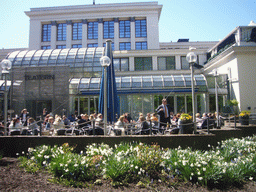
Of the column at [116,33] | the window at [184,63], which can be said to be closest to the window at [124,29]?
the column at [116,33]

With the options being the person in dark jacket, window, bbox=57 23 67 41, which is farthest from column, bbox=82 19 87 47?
the person in dark jacket

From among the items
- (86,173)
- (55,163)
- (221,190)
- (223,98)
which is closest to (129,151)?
(86,173)

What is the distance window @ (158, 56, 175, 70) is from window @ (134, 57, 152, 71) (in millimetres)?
1547

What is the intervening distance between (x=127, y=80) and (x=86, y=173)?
20046 millimetres

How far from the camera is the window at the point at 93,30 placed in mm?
49222

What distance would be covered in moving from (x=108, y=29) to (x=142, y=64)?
21.0m

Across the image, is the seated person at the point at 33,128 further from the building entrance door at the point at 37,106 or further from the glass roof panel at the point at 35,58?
the glass roof panel at the point at 35,58

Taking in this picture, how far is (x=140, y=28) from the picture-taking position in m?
50.2

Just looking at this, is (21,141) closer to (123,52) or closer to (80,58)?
(80,58)

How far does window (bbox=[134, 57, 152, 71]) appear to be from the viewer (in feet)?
108

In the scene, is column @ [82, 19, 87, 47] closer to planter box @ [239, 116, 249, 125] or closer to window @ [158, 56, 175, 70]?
window @ [158, 56, 175, 70]

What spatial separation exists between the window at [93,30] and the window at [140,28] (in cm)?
933

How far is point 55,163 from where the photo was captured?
5.10m

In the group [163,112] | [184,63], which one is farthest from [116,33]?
[163,112]
